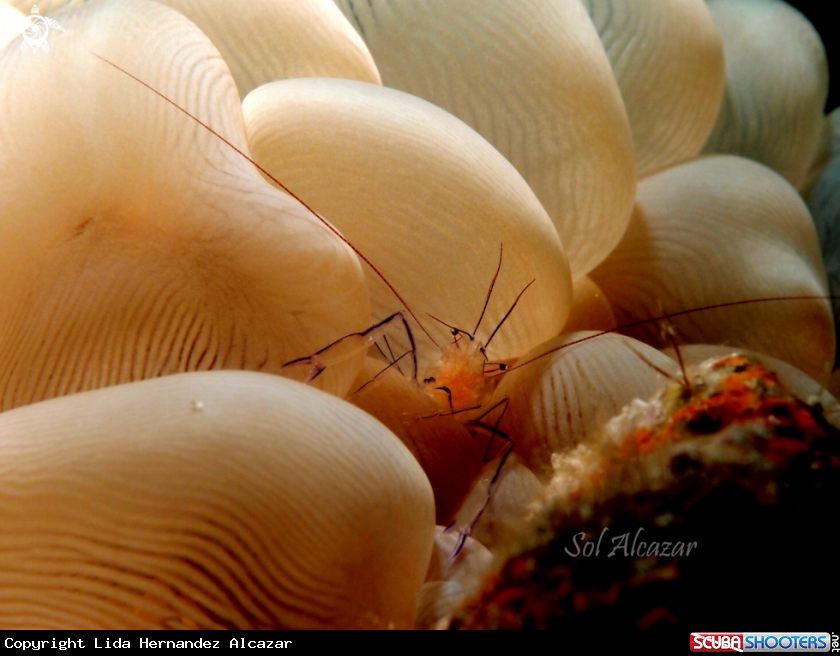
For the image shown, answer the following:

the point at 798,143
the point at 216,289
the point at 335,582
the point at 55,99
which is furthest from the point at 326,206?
the point at 798,143

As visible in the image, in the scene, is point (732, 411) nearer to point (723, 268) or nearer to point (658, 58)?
point (723, 268)

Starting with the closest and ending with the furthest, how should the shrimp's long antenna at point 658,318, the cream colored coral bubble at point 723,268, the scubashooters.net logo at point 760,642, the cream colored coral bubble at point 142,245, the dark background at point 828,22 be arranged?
the scubashooters.net logo at point 760,642, the cream colored coral bubble at point 142,245, the shrimp's long antenna at point 658,318, the cream colored coral bubble at point 723,268, the dark background at point 828,22

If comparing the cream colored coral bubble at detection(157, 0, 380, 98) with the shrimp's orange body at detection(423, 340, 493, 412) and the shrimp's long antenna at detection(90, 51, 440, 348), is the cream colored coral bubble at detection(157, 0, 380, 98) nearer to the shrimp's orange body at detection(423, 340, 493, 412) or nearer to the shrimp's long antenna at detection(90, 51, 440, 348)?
the shrimp's long antenna at detection(90, 51, 440, 348)

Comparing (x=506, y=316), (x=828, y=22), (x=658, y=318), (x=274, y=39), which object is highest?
(x=274, y=39)

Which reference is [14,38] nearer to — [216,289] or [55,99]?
[55,99]

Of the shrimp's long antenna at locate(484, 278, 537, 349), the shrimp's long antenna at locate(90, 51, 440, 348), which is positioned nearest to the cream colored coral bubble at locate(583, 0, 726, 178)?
the shrimp's long antenna at locate(484, 278, 537, 349)

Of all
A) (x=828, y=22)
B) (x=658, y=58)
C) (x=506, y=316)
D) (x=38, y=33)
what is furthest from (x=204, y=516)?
(x=828, y=22)

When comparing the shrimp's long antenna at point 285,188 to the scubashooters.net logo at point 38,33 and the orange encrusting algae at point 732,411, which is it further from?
the orange encrusting algae at point 732,411

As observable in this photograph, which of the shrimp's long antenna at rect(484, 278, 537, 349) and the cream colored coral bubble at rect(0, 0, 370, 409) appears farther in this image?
the shrimp's long antenna at rect(484, 278, 537, 349)

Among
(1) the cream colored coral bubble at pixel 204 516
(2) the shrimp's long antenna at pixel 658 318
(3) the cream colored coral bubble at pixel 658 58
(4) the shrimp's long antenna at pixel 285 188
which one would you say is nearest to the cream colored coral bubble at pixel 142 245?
(4) the shrimp's long antenna at pixel 285 188
